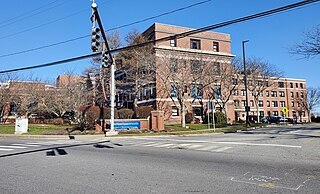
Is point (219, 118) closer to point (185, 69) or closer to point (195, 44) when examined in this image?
point (185, 69)

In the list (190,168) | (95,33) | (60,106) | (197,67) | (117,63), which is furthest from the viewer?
(117,63)

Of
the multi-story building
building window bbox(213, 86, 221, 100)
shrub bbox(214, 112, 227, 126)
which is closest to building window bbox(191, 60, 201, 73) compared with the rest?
building window bbox(213, 86, 221, 100)

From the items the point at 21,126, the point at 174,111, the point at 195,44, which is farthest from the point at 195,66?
the point at 21,126

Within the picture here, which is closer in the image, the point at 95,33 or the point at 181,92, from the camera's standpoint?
the point at 95,33

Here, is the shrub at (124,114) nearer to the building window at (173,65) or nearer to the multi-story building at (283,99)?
the building window at (173,65)

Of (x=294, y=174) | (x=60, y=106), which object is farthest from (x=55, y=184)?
(x=60, y=106)

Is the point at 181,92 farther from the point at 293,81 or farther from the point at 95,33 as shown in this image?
the point at 293,81

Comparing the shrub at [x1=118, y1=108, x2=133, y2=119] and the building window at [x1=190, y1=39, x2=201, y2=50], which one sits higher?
the building window at [x1=190, y1=39, x2=201, y2=50]

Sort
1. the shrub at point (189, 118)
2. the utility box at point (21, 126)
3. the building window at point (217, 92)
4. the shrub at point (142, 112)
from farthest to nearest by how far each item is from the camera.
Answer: the shrub at point (189, 118) → the building window at point (217, 92) → the shrub at point (142, 112) → the utility box at point (21, 126)

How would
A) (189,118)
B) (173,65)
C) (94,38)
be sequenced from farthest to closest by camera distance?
(189,118)
(173,65)
(94,38)

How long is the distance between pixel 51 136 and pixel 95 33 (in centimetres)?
1450

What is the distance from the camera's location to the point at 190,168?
25.5 ft

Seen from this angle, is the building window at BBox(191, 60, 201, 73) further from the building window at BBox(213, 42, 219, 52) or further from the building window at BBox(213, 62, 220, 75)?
the building window at BBox(213, 42, 219, 52)

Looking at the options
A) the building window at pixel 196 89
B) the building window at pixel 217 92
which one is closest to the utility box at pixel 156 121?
the building window at pixel 196 89
